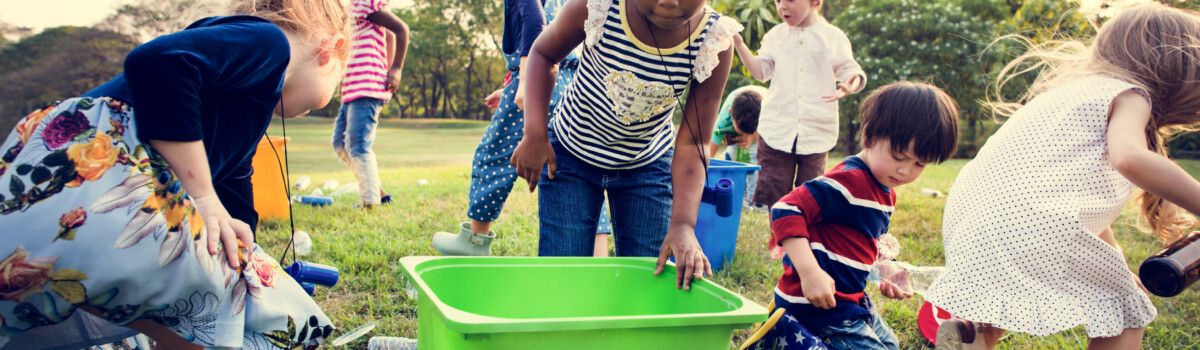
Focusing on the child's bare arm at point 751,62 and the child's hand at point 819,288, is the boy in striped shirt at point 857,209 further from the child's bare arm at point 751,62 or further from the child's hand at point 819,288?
the child's bare arm at point 751,62

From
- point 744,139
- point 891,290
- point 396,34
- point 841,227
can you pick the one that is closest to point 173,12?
point 841,227

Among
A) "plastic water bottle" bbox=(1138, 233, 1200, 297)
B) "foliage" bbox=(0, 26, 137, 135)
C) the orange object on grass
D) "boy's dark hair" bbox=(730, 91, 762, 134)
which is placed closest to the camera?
"plastic water bottle" bbox=(1138, 233, 1200, 297)

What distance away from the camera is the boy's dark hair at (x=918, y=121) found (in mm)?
1554

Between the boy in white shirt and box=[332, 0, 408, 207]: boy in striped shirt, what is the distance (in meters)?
1.93

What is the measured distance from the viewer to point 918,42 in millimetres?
14062

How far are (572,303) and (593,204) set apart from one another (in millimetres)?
357

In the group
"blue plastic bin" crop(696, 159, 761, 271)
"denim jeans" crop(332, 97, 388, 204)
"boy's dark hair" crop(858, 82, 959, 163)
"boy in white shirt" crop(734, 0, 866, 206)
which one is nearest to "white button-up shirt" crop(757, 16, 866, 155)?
"boy in white shirt" crop(734, 0, 866, 206)

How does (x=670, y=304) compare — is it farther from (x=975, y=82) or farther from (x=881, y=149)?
(x=975, y=82)

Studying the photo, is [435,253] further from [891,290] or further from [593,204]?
[891,290]

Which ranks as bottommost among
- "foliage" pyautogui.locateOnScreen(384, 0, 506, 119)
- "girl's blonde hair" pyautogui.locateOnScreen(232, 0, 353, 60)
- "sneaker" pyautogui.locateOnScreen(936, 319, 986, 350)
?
"foliage" pyautogui.locateOnScreen(384, 0, 506, 119)

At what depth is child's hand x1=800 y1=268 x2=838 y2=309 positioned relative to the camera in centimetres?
145

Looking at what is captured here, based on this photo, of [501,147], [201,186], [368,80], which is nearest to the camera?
[201,186]

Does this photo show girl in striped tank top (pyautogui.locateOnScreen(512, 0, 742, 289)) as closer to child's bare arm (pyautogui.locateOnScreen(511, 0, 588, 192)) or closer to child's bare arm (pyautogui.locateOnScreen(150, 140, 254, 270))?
child's bare arm (pyautogui.locateOnScreen(511, 0, 588, 192))

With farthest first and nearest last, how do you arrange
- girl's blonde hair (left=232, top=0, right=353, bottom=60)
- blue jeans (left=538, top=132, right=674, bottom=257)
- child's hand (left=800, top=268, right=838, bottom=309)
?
blue jeans (left=538, top=132, right=674, bottom=257), child's hand (left=800, top=268, right=838, bottom=309), girl's blonde hair (left=232, top=0, right=353, bottom=60)
